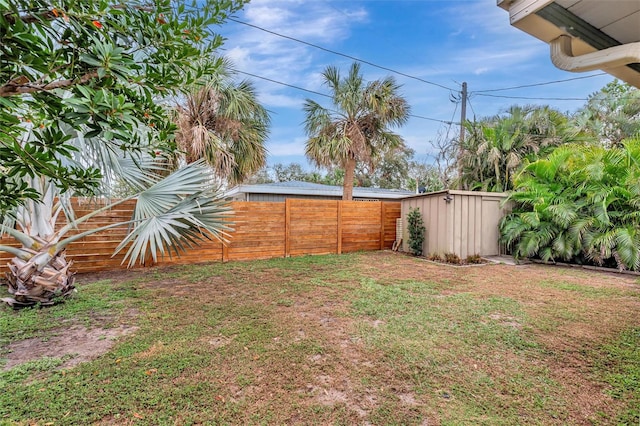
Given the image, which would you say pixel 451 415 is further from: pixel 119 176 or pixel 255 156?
pixel 255 156

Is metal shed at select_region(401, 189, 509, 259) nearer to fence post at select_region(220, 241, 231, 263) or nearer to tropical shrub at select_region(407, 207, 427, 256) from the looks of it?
tropical shrub at select_region(407, 207, 427, 256)

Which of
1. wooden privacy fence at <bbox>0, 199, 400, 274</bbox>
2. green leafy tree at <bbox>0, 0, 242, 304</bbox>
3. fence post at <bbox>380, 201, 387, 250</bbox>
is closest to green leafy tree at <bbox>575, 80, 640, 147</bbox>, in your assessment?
fence post at <bbox>380, 201, 387, 250</bbox>

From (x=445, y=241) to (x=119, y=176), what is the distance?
664 centimetres

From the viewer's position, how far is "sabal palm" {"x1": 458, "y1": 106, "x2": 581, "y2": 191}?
924 centimetres

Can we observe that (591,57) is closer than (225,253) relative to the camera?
Yes

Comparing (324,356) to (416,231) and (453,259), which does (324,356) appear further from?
(416,231)

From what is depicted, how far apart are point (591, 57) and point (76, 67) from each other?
6.77ft

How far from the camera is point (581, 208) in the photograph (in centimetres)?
642

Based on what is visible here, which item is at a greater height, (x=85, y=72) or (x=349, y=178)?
(x=349, y=178)

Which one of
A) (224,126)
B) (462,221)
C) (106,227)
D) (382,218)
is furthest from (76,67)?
(382,218)

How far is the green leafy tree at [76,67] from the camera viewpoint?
0.84 m

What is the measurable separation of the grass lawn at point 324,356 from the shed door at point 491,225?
2.86 metres

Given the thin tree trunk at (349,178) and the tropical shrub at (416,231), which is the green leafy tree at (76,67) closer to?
the tropical shrub at (416,231)

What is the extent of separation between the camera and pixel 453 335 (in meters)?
2.96
